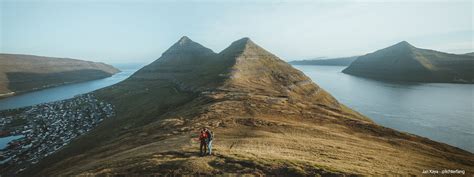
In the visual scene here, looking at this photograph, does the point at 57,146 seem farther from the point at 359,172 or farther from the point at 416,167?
the point at 416,167

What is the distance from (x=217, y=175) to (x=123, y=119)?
196 ft

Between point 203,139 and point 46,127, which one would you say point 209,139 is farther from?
point 46,127

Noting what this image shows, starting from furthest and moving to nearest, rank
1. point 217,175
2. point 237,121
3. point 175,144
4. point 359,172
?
point 237,121
point 175,144
point 359,172
point 217,175

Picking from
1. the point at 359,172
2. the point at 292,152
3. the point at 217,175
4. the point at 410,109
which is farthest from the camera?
the point at 410,109

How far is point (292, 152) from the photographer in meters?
31.5

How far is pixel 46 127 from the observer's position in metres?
82.7

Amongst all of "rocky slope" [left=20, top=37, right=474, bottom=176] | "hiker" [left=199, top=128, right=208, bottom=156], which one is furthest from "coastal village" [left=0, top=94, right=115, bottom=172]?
"hiker" [left=199, top=128, right=208, bottom=156]

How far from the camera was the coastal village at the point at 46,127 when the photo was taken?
6006 cm

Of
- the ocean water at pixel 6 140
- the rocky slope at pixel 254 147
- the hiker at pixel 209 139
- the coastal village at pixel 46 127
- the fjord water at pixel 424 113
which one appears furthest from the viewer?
the fjord water at pixel 424 113

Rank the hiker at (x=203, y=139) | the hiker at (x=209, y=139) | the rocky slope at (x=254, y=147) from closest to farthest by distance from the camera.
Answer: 1. the rocky slope at (x=254, y=147)
2. the hiker at (x=203, y=139)
3. the hiker at (x=209, y=139)

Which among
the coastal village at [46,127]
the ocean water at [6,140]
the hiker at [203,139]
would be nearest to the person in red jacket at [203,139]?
the hiker at [203,139]

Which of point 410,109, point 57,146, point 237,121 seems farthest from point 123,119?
point 410,109

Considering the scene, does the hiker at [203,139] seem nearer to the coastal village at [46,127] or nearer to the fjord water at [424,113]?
the coastal village at [46,127]

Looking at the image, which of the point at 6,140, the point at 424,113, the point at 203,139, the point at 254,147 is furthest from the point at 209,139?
the point at 424,113
